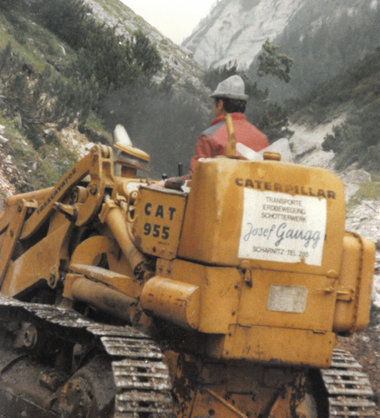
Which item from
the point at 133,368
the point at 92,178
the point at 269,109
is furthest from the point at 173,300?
the point at 269,109

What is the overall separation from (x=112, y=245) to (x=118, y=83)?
15.5m

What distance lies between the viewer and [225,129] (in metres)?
5.80

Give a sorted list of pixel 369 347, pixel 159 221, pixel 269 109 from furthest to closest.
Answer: pixel 269 109, pixel 369 347, pixel 159 221

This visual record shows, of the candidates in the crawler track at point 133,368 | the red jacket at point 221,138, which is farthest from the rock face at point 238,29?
the crawler track at point 133,368

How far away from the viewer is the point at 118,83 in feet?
70.3

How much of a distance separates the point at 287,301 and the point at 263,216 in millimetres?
554

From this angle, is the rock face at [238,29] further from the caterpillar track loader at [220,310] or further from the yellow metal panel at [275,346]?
the yellow metal panel at [275,346]

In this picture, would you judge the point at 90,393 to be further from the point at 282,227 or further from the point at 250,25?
the point at 250,25

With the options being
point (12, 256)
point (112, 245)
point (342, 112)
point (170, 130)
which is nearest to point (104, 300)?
point (112, 245)

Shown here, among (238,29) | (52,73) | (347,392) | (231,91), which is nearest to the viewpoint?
(347,392)

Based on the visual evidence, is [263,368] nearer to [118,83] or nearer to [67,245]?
[67,245]

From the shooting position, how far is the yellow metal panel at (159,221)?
5.16 m

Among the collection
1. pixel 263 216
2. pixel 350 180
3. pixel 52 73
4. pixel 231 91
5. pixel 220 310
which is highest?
pixel 52 73

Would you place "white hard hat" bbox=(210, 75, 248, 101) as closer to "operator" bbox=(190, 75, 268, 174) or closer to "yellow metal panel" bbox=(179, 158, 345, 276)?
"operator" bbox=(190, 75, 268, 174)
